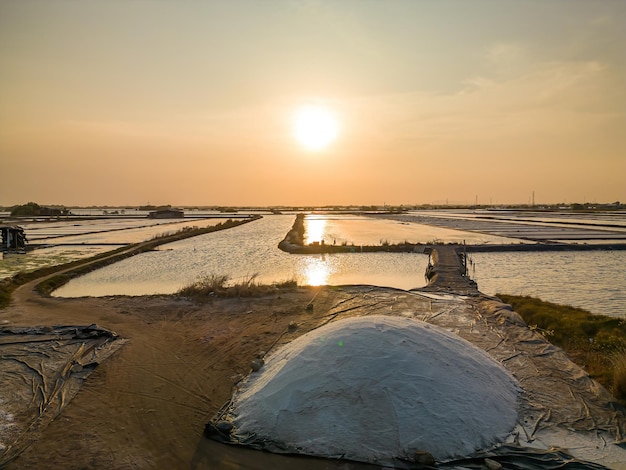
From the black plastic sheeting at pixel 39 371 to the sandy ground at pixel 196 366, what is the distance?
0.16 metres

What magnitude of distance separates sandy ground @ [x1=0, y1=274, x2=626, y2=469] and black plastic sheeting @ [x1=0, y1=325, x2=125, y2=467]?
0.16 metres

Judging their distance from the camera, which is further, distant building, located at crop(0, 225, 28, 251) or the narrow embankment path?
distant building, located at crop(0, 225, 28, 251)

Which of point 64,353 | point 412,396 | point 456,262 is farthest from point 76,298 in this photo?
point 456,262

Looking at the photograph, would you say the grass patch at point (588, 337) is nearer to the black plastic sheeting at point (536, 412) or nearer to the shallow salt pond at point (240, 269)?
the black plastic sheeting at point (536, 412)

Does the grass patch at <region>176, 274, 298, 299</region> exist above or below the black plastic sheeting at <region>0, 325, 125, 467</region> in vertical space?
above

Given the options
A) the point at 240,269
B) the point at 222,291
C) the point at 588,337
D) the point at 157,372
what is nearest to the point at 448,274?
the point at 588,337

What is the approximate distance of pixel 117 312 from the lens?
9.48 metres

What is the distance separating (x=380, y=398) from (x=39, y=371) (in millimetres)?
4864

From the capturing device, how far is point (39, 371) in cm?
607

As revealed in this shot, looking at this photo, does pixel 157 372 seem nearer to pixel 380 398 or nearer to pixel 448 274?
pixel 380 398

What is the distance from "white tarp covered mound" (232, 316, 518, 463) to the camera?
3951 mm

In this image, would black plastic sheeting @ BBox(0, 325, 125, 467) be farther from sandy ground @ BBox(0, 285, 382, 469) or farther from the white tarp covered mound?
the white tarp covered mound

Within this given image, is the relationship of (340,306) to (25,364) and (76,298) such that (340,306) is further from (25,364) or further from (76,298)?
(76,298)

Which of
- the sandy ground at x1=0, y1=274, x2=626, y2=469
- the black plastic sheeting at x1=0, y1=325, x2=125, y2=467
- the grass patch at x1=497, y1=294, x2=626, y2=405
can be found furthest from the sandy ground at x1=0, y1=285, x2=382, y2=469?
the grass patch at x1=497, y1=294, x2=626, y2=405
